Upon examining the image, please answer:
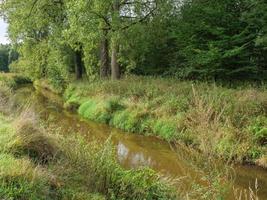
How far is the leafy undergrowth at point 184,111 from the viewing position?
10.0 meters

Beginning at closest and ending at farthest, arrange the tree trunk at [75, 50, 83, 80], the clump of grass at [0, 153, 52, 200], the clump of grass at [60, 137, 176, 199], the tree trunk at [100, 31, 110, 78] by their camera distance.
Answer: the clump of grass at [0, 153, 52, 200]
the clump of grass at [60, 137, 176, 199]
the tree trunk at [100, 31, 110, 78]
the tree trunk at [75, 50, 83, 80]

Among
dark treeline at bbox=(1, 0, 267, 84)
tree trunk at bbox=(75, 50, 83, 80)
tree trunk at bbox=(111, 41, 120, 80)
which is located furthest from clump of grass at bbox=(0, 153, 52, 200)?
tree trunk at bbox=(75, 50, 83, 80)

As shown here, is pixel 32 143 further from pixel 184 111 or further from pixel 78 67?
pixel 78 67

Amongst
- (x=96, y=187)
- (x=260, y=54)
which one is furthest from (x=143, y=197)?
(x=260, y=54)

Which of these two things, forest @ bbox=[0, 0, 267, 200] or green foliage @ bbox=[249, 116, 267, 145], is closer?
forest @ bbox=[0, 0, 267, 200]

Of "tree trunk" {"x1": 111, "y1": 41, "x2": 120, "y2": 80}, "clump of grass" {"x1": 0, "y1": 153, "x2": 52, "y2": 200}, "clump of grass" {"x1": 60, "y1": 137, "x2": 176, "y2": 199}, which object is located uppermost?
"tree trunk" {"x1": 111, "y1": 41, "x2": 120, "y2": 80}

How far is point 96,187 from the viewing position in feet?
19.6

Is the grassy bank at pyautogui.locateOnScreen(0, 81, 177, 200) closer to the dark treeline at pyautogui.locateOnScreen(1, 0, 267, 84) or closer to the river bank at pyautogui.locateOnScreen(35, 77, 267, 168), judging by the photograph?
the river bank at pyautogui.locateOnScreen(35, 77, 267, 168)

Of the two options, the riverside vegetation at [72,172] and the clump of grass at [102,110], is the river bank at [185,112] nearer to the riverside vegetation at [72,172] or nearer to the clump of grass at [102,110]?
the clump of grass at [102,110]

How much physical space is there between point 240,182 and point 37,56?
66.4ft

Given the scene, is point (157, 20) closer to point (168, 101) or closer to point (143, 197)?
point (168, 101)

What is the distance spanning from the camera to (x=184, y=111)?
43.3ft

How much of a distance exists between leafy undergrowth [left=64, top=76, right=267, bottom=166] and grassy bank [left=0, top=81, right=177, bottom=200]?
4.42 feet

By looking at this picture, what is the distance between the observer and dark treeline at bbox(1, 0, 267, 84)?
54.6 ft
